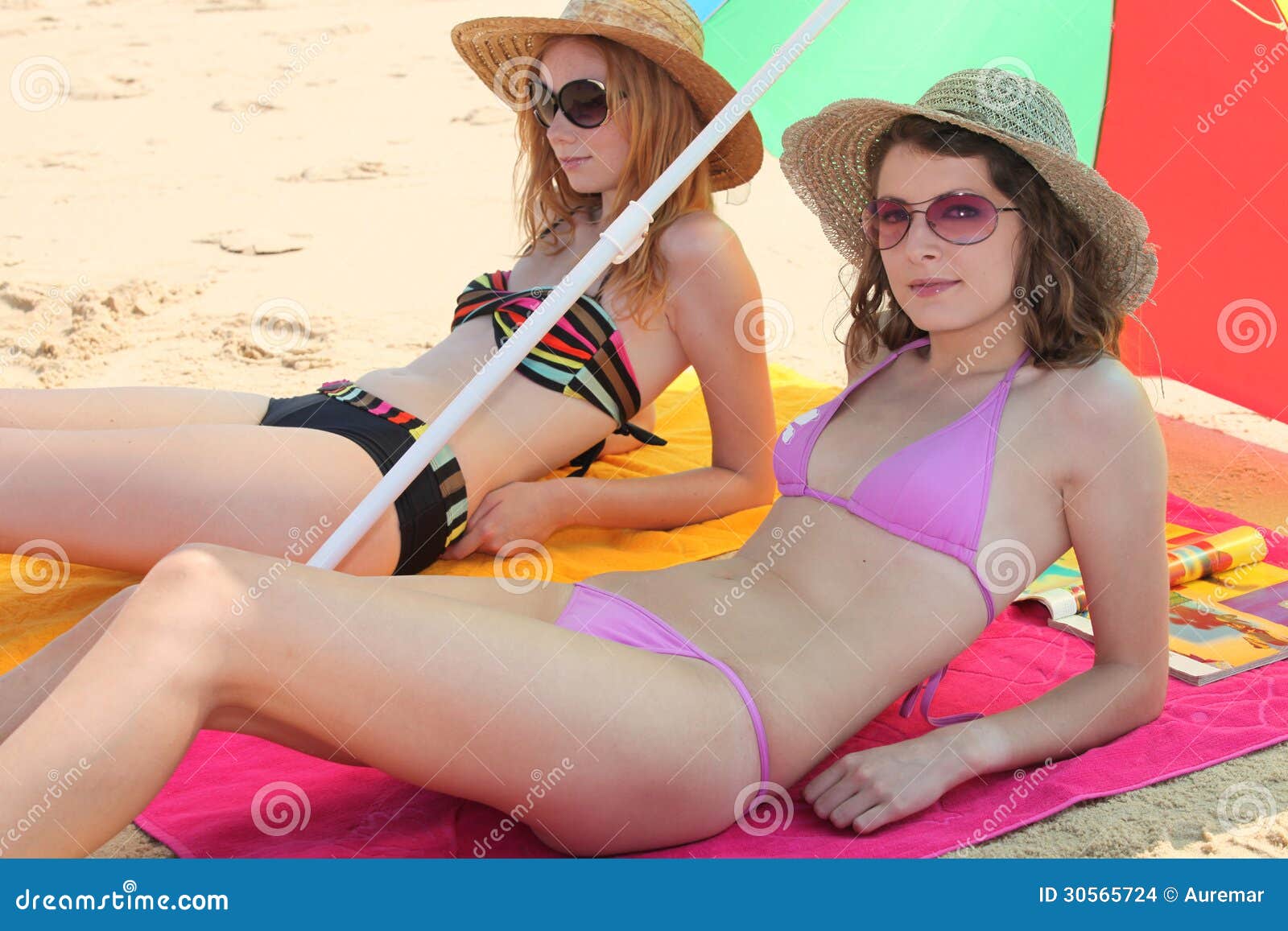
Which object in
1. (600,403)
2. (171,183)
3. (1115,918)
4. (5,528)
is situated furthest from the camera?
(171,183)

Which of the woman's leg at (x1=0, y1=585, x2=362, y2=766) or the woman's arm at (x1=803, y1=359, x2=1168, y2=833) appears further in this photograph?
the woman's arm at (x1=803, y1=359, x2=1168, y2=833)

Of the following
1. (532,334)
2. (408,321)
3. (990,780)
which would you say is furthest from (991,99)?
(408,321)

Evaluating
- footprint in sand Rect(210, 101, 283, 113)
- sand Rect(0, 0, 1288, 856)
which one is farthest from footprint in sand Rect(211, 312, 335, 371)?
footprint in sand Rect(210, 101, 283, 113)

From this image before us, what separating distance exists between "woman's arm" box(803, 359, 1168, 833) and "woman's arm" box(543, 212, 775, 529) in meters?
1.13

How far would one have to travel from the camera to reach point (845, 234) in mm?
2943

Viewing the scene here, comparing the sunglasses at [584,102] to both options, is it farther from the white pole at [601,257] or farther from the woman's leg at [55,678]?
the woman's leg at [55,678]

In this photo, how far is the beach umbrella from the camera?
331 cm

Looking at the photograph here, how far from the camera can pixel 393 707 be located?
185cm

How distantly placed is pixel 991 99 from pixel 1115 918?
139 cm

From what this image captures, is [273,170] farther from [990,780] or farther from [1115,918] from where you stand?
[1115,918]

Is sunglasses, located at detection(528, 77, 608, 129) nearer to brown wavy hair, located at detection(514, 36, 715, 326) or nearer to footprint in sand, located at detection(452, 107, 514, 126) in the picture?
brown wavy hair, located at detection(514, 36, 715, 326)

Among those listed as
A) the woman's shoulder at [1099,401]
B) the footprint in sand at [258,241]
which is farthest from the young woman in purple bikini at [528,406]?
the footprint in sand at [258,241]

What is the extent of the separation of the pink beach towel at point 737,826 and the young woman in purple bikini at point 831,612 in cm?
6

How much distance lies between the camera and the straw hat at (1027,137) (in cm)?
235
